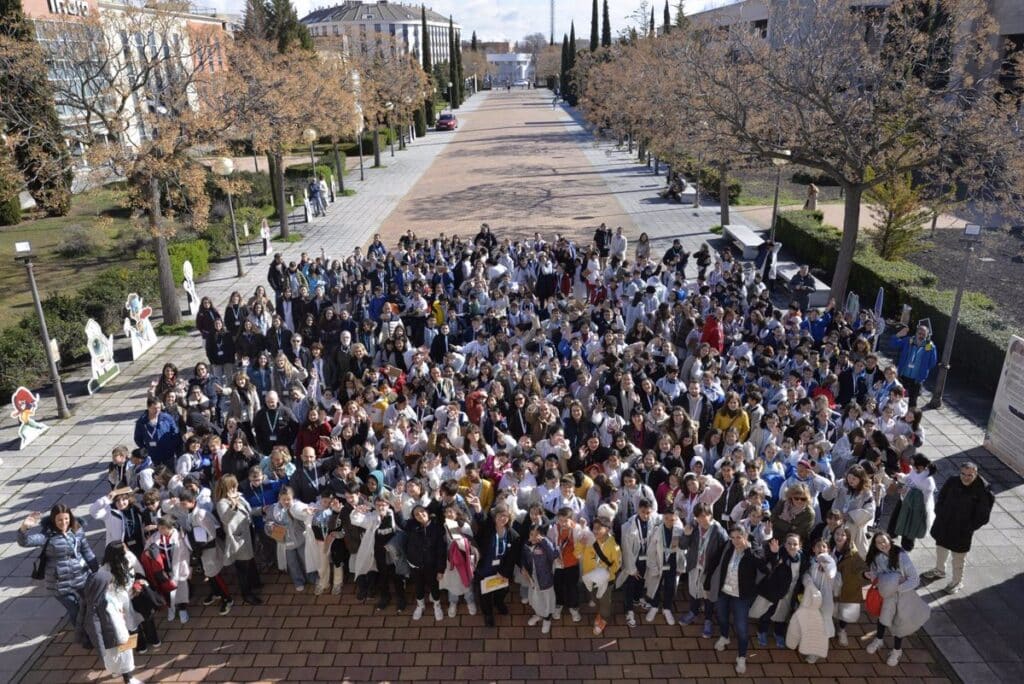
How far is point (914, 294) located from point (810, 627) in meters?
10.9

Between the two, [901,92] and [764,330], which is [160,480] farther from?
[901,92]

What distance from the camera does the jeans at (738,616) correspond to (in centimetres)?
724

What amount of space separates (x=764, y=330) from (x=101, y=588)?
1027 cm

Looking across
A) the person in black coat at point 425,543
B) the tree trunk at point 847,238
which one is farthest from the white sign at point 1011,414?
the person in black coat at point 425,543

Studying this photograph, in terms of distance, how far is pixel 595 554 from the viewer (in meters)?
7.55

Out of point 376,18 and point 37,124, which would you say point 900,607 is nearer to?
point 37,124

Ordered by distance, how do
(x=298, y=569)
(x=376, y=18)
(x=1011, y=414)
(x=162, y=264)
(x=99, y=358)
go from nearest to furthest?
(x=298, y=569) < (x=1011, y=414) < (x=99, y=358) < (x=162, y=264) < (x=376, y=18)

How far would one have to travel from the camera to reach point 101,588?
23.0 ft

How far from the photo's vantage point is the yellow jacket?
7531 mm

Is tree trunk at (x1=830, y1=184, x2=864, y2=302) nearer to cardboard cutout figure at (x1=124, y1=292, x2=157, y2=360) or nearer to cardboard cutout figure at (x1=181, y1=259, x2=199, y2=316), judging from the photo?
cardboard cutout figure at (x1=181, y1=259, x2=199, y2=316)

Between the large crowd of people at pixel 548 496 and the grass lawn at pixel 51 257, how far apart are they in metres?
10.0

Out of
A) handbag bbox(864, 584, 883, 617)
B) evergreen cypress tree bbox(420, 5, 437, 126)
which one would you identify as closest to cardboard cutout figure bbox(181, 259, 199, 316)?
handbag bbox(864, 584, 883, 617)

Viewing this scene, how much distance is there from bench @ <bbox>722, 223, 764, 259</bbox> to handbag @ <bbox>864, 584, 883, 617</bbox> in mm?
15486

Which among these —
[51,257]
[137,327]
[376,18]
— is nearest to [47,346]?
[137,327]
